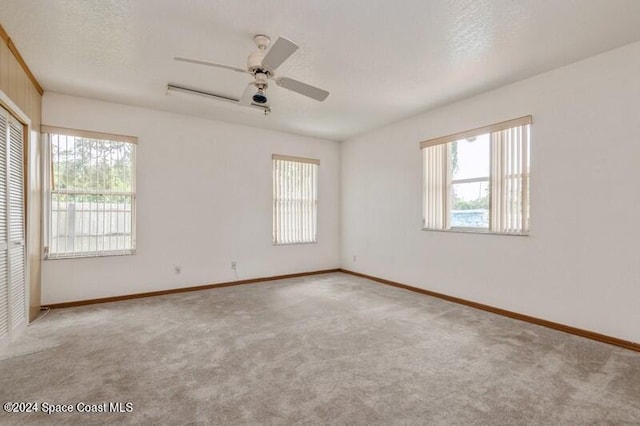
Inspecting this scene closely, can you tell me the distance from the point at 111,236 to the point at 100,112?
5.73 feet

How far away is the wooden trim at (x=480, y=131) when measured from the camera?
3490 millimetres

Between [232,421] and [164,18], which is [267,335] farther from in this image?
[164,18]

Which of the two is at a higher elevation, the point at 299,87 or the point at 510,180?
the point at 299,87

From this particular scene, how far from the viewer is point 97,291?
416 centimetres

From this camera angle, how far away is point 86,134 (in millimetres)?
4098

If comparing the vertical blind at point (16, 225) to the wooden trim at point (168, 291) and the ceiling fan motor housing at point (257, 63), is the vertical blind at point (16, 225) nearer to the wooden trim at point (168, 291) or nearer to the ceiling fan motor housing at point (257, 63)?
the wooden trim at point (168, 291)

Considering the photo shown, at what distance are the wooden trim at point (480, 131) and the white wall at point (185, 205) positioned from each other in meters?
2.54

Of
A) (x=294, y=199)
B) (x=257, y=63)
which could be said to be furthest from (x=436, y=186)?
(x=257, y=63)

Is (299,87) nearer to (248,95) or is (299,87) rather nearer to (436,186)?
(248,95)

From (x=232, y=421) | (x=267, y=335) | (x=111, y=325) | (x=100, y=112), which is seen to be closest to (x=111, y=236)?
(x=111, y=325)

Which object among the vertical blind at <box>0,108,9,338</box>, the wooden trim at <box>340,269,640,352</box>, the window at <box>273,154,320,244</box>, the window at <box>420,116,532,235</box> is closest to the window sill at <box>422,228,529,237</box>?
the window at <box>420,116,532,235</box>

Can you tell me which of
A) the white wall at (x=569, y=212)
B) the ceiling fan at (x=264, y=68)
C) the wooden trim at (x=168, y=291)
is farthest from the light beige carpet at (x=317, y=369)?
the ceiling fan at (x=264, y=68)

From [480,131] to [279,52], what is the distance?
9.60 feet

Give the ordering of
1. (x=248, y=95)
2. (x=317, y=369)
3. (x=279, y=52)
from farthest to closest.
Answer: (x=248, y=95) → (x=317, y=369) → (x=279, y=52)
